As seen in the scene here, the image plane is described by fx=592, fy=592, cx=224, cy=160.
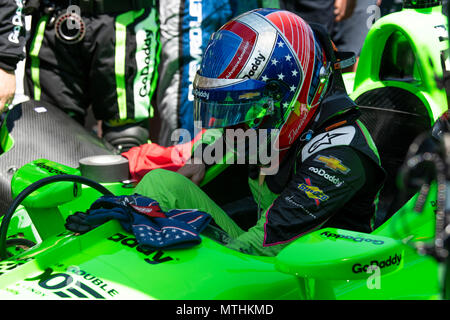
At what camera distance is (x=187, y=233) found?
1914mm

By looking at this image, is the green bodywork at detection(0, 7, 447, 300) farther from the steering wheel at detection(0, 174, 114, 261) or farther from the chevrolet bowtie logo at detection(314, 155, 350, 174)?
the chevrolet bowtie logo at detection(314, 155, 350, 174)

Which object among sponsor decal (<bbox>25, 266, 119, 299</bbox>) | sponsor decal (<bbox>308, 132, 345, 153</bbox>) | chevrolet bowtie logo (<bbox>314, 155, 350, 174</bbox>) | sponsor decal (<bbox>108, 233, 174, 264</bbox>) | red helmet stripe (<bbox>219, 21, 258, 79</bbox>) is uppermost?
red helmet stripe (<bbox>219, 21, 258, 79</bbox>)

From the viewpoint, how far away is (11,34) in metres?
3.63

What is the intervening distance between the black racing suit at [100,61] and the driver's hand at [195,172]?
1.60m

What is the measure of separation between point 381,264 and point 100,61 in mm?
3060

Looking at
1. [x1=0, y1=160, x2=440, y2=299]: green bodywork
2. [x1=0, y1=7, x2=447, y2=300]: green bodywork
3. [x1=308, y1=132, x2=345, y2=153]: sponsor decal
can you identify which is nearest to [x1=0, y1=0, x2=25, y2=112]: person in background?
[x1=0, y1=7, x2=447, y2=300]: green bodywork

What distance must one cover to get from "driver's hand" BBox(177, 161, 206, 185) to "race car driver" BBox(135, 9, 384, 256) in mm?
445

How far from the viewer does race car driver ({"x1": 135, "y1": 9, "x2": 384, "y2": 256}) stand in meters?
2.04

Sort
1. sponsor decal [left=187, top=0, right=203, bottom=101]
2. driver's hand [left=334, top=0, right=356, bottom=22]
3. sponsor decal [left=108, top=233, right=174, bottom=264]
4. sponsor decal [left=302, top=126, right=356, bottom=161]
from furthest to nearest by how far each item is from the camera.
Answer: driver's hand [left=334, top=0, right=356, bottom=22]
sponsor decal [left=187, top=0, right=203, bottom=101]
sponsor decal [left=302, top=126, right=356, bottom=161]
sponsor decal [left=108, top=233, right=174, bottom=264]

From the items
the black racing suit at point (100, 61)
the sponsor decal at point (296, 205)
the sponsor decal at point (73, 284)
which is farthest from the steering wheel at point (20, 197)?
the black racing suit at point (100, 61)

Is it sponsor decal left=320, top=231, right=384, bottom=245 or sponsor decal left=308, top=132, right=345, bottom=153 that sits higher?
sponsor decal left=308, top=132, right=345, bottom=153

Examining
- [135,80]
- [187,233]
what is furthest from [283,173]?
[135,80]
